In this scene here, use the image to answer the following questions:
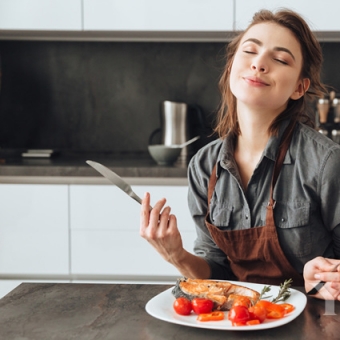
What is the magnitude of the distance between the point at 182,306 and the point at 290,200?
52 cm

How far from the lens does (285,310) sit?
1.03 meters

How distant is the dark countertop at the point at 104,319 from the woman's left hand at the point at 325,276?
0.06 ft

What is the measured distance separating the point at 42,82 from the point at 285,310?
2383 millimetres

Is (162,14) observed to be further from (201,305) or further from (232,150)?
(201,305)

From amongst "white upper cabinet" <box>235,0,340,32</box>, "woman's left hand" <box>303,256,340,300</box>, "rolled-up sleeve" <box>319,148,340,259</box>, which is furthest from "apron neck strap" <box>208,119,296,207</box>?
"white upper cabinet" <box>235,0,340,32</box>

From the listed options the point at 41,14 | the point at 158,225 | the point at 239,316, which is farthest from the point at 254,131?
the point at 41,14

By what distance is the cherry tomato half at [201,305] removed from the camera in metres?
1.02

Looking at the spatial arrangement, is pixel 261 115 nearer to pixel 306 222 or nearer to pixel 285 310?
pixel 306 222

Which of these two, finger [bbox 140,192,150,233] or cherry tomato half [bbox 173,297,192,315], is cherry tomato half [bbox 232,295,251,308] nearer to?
cherry tomato half [bbox 173,297,192,315]

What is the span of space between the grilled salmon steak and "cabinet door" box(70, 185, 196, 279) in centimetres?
142

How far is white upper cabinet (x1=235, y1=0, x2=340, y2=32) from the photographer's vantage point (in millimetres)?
2654

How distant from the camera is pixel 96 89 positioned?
3.13 meters

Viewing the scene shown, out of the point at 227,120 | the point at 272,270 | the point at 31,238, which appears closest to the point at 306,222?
the point at 272,270

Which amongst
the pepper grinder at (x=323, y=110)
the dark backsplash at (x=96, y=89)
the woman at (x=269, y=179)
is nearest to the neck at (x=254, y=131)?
the woman at (x=269, y=179)
